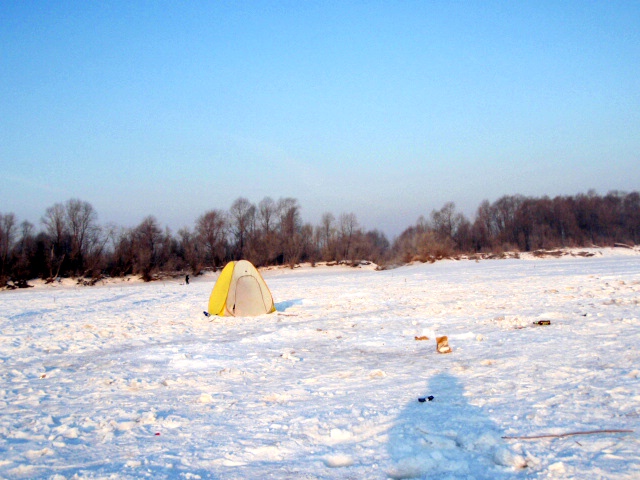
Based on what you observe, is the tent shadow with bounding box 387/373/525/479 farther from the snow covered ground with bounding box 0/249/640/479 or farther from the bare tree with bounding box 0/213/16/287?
the bare tree with bounding box 0/213/16/287

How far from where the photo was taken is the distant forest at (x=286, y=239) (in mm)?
48531

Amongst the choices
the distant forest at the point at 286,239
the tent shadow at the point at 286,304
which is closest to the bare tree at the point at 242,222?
the distant forest at the point at 286,239

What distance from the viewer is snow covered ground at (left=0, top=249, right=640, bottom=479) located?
12.5 ft

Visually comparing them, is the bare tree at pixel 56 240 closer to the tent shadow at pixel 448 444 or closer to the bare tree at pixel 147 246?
the bare tree at pixel 147 246

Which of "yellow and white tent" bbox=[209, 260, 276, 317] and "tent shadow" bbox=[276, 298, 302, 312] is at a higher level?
"yellow and white tent" bbox=[209, 260, 276, 317]


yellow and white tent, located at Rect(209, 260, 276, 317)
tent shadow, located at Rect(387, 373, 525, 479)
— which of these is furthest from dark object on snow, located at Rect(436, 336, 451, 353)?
yellow and white tent, located at Rect(209, 260, 276, 317)

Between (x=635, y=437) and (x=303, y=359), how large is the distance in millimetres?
5179

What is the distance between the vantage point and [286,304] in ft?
56.4

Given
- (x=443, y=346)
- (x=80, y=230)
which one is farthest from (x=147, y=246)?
(x=443, y=346)

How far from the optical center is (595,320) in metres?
9.33

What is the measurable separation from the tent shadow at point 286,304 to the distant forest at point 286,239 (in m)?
30.0

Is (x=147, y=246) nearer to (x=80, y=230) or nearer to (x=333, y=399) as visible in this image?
(x=80, y=230)

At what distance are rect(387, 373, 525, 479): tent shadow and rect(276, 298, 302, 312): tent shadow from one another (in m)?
11.0

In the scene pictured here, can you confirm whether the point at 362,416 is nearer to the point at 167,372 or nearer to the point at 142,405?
the point at 142,405
